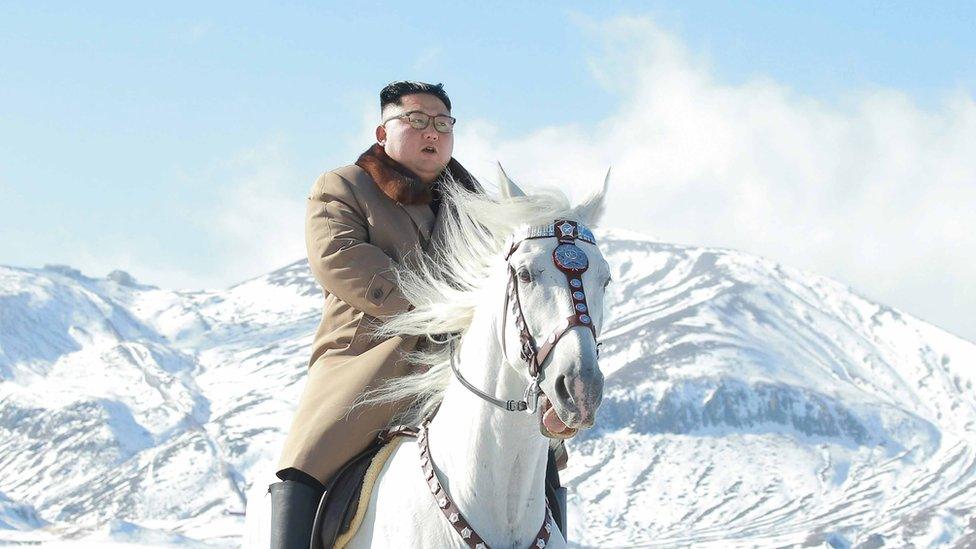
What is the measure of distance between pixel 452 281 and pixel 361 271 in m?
0.55

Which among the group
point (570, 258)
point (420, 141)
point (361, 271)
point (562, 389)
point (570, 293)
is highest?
point (420, 141)

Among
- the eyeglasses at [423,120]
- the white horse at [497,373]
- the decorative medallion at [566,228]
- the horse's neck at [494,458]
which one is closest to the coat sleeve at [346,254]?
the white horse at [497,373]

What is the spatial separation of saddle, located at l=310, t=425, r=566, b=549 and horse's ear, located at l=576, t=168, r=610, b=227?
1507 mm

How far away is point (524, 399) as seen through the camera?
639 cm

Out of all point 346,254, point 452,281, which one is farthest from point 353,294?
point 452,281

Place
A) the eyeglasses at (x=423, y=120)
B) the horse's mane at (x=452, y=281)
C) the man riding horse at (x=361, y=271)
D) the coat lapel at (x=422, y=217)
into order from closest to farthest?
the horse's mane at (x=452, y=281) < the man riding horse at (x=361, y=271) < the coat lapel at (x=422, y=217) < the eyeglasses at (x=423, y=120)

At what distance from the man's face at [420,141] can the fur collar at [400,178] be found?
6 centimetres

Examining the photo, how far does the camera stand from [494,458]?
6.62 m

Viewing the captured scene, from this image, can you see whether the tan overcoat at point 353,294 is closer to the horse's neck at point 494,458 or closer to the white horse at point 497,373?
the white horse at point 497,373

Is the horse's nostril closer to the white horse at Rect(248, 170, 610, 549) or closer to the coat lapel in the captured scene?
the white horse at Rect(248, 170, 610, 549)

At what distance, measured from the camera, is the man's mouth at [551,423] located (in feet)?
19.6

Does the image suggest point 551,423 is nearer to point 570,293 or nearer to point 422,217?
point 570,293

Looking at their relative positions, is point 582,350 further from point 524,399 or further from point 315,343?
point 315,343

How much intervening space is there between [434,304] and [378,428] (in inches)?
33.6
